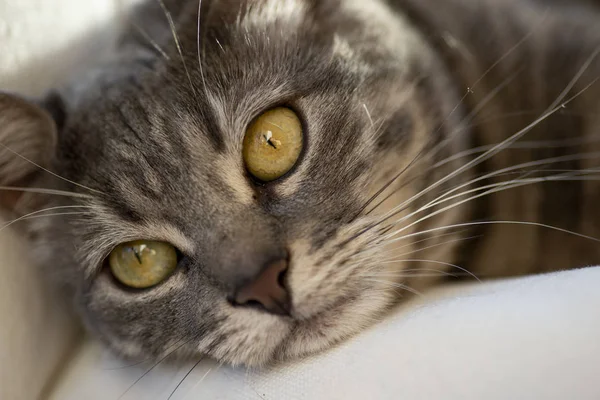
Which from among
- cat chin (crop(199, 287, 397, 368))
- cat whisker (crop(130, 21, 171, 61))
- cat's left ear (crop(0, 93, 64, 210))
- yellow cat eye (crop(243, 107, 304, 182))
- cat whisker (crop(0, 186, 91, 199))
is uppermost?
cat whisker (crop(130, 21, 171, 61))

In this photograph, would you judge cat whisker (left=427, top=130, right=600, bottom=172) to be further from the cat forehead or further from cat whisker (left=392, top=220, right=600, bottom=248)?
the cat forehead

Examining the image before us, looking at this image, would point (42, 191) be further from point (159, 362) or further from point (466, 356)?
point (466, 356)

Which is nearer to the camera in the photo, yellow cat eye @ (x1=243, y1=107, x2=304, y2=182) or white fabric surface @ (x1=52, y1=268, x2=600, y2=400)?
white fabric surface @ (x1=52, y1=268, x2=600, y2=400)

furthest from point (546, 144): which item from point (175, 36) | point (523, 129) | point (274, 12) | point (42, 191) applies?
point (42, 191)

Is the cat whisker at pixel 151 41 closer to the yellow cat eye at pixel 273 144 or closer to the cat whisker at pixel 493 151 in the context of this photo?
the yellow cat eye at pixel 273 144

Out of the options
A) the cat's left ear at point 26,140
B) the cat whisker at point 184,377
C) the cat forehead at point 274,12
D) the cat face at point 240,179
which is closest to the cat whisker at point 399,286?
the cat face at point 240,179

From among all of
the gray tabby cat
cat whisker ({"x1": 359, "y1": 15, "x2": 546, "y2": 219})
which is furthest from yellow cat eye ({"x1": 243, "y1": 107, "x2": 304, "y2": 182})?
cat whisker ({"x1": 359, "y1": 15, "x2": 546, "y2": 219})
